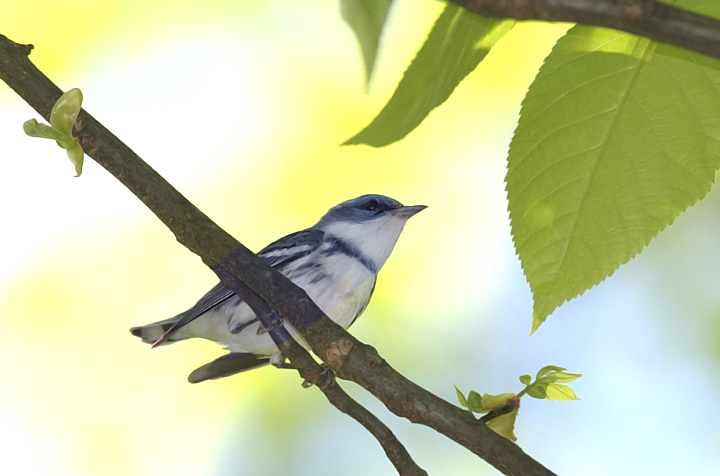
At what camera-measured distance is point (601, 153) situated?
15cm

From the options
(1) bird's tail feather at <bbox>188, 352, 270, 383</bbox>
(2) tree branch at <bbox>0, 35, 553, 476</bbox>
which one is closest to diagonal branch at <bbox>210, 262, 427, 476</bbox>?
(2) tree branch at <bbox>0, 35, 553, 476</bbox>

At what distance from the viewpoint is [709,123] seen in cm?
14

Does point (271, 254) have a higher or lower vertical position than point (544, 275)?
higher

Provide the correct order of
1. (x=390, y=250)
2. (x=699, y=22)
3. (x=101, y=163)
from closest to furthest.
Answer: (x=699, y=22) → (x=101, y=163) → (x=390, y=250)

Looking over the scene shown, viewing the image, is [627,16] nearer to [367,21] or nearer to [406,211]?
[367,21]

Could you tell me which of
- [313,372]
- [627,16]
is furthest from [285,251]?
[627,16]

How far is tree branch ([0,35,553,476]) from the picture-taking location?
0.56 ft

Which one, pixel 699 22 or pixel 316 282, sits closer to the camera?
pixel 699 22

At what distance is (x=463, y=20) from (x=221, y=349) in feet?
0.67

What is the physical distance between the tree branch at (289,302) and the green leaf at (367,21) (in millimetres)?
74

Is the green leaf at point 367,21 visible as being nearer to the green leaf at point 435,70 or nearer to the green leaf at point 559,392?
the green leaf at point 435,70

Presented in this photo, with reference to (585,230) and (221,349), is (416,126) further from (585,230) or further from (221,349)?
(221,349)

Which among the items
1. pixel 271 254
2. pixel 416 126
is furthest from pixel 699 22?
pixel 271 254

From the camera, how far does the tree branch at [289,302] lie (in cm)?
17
